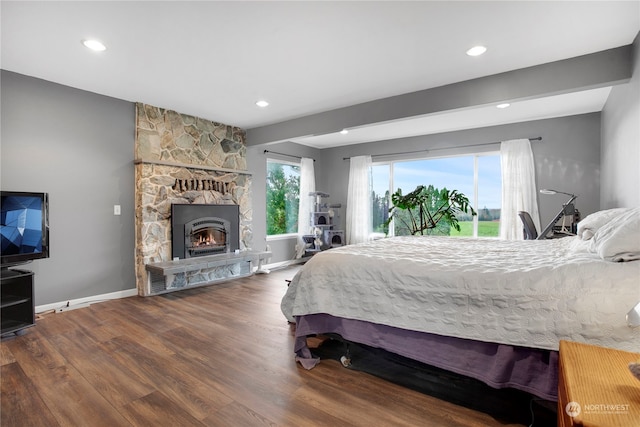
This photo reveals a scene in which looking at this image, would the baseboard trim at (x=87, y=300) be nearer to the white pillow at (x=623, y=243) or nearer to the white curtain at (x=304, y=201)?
the white curtain at (x=304, y=201)

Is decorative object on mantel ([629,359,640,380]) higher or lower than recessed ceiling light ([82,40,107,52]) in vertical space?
lower

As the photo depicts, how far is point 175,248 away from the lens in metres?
4.42

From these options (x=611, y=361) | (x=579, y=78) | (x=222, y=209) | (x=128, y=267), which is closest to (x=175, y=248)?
(x=128, y=267)

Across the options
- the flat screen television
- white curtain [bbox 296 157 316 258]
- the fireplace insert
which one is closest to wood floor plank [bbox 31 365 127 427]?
A: the flat screen television

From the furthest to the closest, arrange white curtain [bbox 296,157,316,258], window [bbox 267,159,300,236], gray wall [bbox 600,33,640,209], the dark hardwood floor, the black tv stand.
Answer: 1. white curtain [bbox 296,157,316,258]
2. window [bbox 267,159,300,236]
3. the black tv stand
4. gray wall [bbox 600,33,640,209]
5. the dark hardwood floor

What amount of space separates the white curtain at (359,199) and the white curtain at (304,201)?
0.88 metres

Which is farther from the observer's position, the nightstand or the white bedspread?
the white bedspread

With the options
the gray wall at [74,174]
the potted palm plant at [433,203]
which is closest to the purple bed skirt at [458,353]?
the gray wall at [74,174]

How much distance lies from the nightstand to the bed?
0.34 m

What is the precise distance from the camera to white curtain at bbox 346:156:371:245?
665 cm

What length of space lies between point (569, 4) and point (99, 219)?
16.2ft

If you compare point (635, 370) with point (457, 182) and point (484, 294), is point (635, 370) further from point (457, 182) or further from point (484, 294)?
point (457, 182)

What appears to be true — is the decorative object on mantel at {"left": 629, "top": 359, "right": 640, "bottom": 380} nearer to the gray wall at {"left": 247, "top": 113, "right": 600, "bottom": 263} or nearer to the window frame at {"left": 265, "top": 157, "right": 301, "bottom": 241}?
the gray wall at {"left": 247, "top": 113, "right": 600, "bottom": 263}

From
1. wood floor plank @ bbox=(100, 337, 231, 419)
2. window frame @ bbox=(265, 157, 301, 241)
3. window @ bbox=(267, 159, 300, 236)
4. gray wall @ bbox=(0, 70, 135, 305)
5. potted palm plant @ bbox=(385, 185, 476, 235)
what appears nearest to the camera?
wood floor plank @ bbox=(100, 337, 231, 419)
